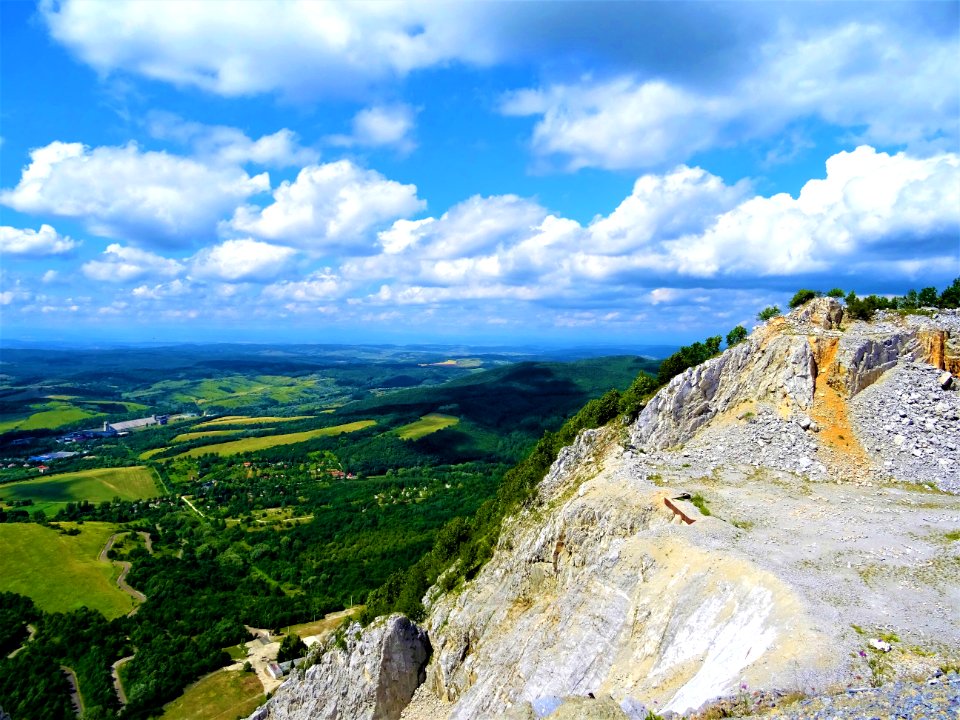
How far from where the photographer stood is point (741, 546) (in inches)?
984

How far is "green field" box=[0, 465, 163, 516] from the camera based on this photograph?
158 meters

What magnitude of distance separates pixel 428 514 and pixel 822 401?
10614 centimetres

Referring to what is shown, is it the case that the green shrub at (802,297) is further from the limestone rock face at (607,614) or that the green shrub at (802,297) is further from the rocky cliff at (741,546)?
the limestone rock face at (607,614)

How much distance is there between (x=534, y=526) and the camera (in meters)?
39.3

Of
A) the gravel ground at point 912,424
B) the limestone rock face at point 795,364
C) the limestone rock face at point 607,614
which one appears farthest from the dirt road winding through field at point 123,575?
the gravel ground at point 912,424

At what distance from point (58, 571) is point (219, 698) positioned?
60273 mm

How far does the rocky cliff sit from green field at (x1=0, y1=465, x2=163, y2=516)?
157 meters

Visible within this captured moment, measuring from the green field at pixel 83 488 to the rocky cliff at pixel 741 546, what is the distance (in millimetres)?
157472

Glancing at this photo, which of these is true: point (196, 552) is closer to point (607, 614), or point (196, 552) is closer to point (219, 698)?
point (219, 698)

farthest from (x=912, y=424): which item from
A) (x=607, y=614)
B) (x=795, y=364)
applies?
(x=607, y=614)

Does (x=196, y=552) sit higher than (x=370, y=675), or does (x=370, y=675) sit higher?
(x=370, y=675)

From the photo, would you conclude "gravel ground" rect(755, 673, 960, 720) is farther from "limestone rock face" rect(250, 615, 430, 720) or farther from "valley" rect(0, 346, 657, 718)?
"valley" rect(0, 346, 657, 718)

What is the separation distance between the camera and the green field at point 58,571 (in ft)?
301

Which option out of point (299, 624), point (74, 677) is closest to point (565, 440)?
point (299, 624)
